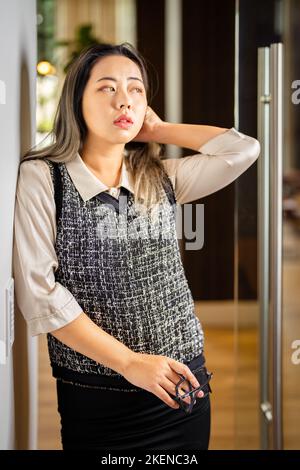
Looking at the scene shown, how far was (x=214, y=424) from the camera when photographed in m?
2.87

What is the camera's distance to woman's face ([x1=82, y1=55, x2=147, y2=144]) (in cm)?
145

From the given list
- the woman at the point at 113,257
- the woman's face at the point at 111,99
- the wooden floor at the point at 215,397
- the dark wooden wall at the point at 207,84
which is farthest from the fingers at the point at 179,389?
the dark wooden wall at the point at 207,84

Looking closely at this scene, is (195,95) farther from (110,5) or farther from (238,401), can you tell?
(238,401)

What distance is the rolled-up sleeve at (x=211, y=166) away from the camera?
1.57m

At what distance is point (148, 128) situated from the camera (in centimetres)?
160

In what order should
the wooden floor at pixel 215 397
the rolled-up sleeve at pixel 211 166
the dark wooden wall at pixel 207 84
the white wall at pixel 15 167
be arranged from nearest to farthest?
the white wall at pixel 15 167 → the rolled-up sleeve at pixel 211 166 → the wooden floor at pixel 215 397 → the dark wooden wall at pixel 207 84

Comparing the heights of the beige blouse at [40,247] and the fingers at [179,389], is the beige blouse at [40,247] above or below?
above

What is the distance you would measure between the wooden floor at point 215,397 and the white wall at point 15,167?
3.08ft

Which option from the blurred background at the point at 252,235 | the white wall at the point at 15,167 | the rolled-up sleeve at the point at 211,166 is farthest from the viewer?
the rolled-up sleeve at the point at 211,166

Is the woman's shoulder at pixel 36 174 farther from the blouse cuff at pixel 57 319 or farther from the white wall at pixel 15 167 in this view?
the blouse cuff at pixel 57 319

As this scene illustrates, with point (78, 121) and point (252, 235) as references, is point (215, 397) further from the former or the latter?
point (78, 121)

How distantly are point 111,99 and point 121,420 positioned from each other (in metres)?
0.66

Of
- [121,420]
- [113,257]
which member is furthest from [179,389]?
[113,257]

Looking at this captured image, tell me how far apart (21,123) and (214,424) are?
170 centimetres
